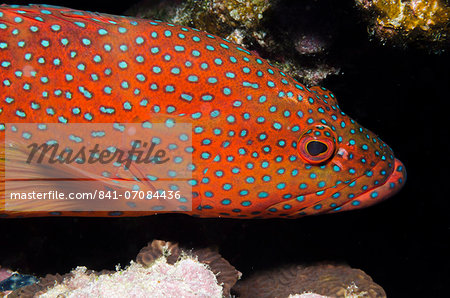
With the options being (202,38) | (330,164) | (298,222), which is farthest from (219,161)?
(298,222)

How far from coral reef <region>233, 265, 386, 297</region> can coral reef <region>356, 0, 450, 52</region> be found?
3.02 metres

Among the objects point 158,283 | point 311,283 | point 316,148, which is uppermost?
point 316,148

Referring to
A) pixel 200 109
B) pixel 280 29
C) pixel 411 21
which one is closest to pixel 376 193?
pixel 411 21

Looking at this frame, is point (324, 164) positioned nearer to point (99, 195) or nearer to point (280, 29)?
point (280, 29)

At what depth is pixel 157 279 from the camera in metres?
3.40

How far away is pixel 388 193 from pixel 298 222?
6.51 ft

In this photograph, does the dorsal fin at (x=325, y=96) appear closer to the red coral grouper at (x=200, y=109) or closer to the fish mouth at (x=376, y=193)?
the red coral grouper at (x=200, y=109)

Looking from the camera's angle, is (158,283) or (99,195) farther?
(99,195)

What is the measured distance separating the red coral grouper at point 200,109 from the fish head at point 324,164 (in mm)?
11

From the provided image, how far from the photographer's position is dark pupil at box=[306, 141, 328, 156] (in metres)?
3.39

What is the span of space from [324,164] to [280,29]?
2.10 m

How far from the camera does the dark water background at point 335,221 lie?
4535 millimetres

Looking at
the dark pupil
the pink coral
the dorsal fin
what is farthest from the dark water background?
the dark pupil

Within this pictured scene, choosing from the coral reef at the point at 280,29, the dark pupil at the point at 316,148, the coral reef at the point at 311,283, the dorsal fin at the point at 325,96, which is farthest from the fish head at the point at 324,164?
the coral reef at the point at 311,283
